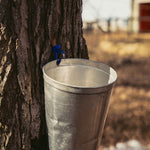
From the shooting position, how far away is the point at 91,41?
35.8ft

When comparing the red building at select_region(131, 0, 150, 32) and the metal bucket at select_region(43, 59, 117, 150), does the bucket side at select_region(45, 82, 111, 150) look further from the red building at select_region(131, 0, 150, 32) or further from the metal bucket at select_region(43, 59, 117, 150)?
the red building at select_region(131, 0, 150, 32)

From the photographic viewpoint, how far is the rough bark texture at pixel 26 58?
1.12 metres

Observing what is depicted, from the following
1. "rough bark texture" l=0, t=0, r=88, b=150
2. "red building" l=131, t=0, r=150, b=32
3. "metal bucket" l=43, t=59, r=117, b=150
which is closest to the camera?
"metal bucket" l=43, t=59, r=117, b=150

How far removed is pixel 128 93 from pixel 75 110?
13.7 ft

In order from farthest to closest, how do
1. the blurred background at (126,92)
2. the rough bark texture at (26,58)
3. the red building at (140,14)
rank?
the red building at (140,14) → the blurred background at (126,92) → the rough bark texture at (26,58)

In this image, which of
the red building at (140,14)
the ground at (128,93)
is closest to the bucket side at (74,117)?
the ground at (128,93)

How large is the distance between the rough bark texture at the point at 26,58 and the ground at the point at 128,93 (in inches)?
93.1

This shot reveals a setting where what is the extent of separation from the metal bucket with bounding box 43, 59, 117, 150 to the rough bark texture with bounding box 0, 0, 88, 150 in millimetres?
112

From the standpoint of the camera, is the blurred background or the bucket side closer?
the bucket side

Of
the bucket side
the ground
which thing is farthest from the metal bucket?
the ground

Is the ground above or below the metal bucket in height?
below

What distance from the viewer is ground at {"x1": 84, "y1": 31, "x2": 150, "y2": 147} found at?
3561 mm

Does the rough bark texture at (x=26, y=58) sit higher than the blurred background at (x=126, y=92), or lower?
higher

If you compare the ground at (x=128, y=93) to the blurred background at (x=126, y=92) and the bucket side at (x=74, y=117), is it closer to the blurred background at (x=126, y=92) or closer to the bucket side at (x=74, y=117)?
the blurred background at (x=126, y=92)
